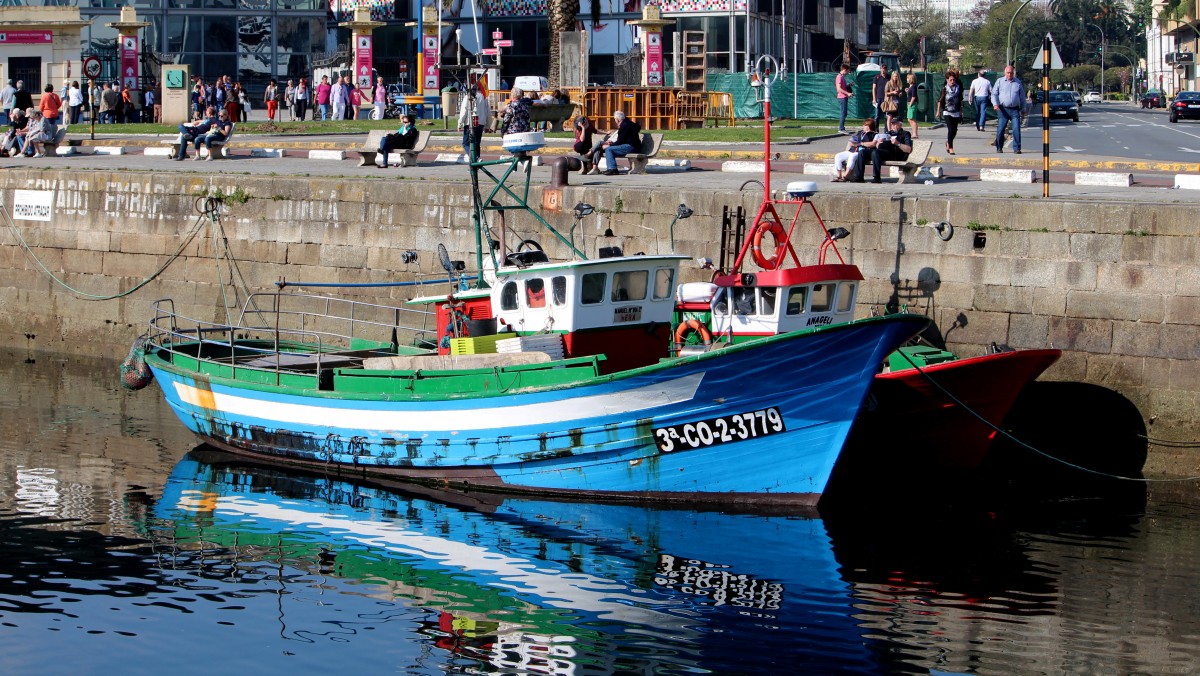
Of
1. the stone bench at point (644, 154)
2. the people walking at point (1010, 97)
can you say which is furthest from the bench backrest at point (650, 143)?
the people walking at point (1010, 97)

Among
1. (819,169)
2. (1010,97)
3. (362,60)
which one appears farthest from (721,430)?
(362,60)

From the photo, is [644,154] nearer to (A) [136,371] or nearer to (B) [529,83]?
(A) [136,371]

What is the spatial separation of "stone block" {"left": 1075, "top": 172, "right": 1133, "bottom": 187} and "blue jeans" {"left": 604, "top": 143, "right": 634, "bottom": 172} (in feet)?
21.3

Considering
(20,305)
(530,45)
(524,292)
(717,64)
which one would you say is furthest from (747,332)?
(530,45)

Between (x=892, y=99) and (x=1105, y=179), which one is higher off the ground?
(x=892, y=99)

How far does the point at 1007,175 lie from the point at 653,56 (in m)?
20.6

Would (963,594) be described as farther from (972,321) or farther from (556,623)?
(972,321)

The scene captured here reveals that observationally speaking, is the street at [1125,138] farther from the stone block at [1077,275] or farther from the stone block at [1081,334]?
the stone block at [1081,334]

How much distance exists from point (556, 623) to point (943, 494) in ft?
18.3

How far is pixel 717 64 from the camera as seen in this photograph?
2007 inches

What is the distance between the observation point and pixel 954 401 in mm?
14898

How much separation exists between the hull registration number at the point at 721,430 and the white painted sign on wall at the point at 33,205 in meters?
14.5

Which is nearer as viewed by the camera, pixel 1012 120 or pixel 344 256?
pixel 344 256

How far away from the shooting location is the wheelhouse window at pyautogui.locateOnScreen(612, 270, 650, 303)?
15.3m
